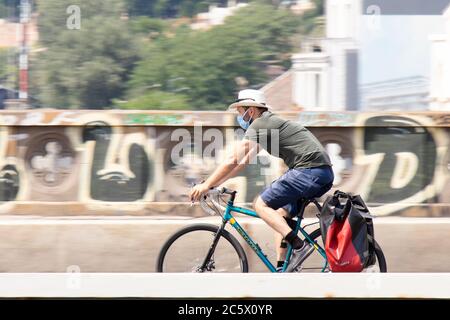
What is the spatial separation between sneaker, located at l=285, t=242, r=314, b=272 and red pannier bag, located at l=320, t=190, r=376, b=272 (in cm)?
37

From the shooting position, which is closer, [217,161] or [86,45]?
[217,161]

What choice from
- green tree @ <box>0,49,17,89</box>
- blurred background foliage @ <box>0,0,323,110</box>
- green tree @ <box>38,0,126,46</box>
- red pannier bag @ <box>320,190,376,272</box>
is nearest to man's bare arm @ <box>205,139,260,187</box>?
red pannier bag @ <box>320,190,376,272</box>

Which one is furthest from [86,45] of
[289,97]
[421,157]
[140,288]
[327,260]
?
[140,288]

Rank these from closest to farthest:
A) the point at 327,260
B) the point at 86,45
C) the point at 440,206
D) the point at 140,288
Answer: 1. the point at 140,288
2. the point at 327,260
3. the point at 440,206
4. the point at 86,45

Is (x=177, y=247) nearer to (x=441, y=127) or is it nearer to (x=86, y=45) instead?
(x=441, y=127)

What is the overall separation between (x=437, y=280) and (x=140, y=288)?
126 centimetres

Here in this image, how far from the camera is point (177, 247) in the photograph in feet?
18.8

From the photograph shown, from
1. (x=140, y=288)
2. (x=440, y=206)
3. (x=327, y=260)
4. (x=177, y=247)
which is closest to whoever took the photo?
(x=140, y=288)

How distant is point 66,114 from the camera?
7.05 m

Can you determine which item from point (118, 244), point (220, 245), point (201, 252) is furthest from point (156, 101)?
point (220, 245)

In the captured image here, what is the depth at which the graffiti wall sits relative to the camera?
273 inches

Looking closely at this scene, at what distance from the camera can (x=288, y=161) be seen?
18.0 feet

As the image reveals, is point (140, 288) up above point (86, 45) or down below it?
below
